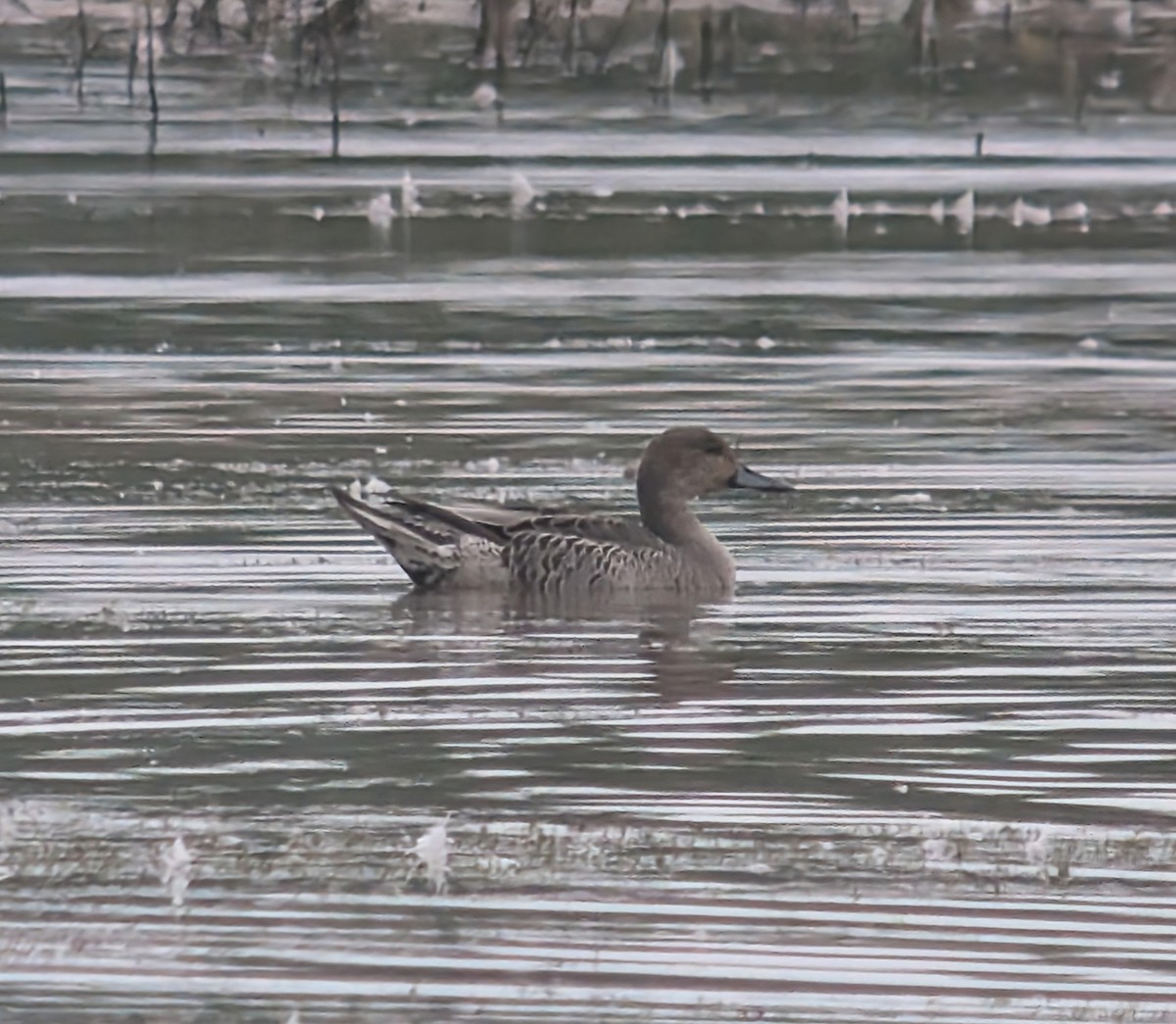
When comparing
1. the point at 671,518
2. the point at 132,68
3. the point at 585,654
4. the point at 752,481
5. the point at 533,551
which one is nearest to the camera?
the point at 585,654

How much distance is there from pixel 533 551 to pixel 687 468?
1114mm

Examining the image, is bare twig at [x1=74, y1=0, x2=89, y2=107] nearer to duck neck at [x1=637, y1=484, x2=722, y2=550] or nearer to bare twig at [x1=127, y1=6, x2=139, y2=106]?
bare twig at [x1=127, y1=6, x2=139, y2=106]

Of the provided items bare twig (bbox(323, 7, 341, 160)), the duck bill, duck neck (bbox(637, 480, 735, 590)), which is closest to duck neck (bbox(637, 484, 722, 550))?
duck neck (bbox(637, 480, 735, 590))

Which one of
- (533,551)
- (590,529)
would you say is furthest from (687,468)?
(533,551)

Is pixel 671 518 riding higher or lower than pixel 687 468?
lower

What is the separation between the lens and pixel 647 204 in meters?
30.5

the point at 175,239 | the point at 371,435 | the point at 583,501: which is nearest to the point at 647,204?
the point at 175,239

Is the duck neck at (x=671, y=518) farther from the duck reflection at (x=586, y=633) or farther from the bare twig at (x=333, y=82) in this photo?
the bare twig at (x=333, y=82)

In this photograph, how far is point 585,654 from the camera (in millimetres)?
12047

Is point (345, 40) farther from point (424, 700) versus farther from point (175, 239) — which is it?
point (424, 700)

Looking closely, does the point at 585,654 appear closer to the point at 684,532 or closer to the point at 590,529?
the point at 590,529

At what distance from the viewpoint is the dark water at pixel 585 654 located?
768 cm

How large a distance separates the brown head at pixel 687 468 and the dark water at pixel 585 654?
1.08 ft

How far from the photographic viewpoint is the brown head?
14211mm
